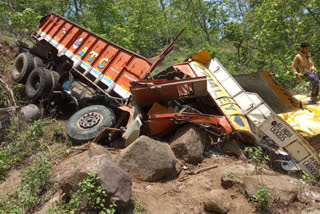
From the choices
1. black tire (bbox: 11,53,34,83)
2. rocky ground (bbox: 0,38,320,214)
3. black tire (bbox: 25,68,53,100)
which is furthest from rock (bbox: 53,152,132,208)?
black tire (bbox: 11,53,34,83)

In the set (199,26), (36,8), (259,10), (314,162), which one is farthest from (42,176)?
(36,8)

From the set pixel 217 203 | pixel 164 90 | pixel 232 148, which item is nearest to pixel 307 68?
pixel 232 148

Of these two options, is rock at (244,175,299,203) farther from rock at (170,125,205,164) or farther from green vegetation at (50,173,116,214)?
green vegetation at (50,173,116,214)

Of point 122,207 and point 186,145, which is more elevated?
point 186,145

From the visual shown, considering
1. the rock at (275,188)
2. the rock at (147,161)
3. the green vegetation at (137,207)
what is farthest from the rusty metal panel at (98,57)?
the rock at (275,188)

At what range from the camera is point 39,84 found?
6.28m

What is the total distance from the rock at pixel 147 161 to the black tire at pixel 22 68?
5115 mm

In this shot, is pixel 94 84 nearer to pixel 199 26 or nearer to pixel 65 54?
pixel 65 54

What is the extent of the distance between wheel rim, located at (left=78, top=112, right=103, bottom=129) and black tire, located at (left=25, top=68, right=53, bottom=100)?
5.69ft

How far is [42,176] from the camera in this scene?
349cm

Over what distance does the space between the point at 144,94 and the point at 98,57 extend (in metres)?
2.61

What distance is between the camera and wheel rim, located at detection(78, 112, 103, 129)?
516 centimetres

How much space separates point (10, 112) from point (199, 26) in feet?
41.2

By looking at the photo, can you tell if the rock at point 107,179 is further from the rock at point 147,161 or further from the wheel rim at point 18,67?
the wheel rim at point 18,67
